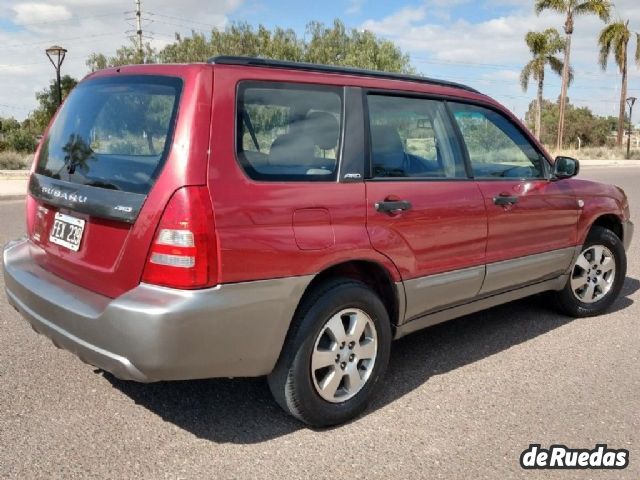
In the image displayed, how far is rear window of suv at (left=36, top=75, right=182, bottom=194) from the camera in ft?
9.25

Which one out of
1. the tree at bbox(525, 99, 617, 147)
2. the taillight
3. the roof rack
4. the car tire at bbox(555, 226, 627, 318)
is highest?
the tree at bbox(525, 99, 617, 147)

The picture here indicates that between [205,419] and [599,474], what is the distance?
6.39 ft

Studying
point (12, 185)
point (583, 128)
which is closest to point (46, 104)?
point (12, 185)

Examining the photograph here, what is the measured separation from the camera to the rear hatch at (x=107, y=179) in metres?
2.73

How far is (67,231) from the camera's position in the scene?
312cm

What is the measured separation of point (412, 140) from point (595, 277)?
2.36m

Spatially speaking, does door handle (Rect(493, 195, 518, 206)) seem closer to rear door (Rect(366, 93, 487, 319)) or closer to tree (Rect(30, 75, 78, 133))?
rear door (Rect(366, 93, 487, 319))

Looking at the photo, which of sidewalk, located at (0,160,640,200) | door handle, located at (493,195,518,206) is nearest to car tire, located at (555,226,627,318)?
door handle, located at (493,195,518,206)

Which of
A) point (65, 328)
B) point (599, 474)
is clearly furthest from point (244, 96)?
point (599, 474)

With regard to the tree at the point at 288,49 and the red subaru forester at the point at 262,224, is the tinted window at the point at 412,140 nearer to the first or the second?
the red subaru forester at the point at 262,224

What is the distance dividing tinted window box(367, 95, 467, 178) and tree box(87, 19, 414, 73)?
3066 cm

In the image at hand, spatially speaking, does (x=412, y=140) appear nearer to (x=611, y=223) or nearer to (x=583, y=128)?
(x=611, y=223)

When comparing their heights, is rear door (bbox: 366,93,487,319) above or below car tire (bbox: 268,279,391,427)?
above

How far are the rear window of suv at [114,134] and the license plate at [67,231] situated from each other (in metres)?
0.19
